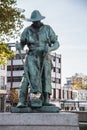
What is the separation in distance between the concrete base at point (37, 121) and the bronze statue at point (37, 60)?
68 centimetres

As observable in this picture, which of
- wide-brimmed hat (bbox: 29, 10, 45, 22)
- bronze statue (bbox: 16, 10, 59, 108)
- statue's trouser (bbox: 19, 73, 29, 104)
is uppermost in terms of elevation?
wide-brimmed hat (bbox: 29, 10, 45, 22)

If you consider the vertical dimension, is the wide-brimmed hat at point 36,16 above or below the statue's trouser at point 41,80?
above

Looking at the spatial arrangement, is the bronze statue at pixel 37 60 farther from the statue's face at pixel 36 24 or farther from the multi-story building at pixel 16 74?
the multi-story building at pixel 16 74

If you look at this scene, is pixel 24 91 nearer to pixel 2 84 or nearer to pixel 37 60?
pixel 37 60

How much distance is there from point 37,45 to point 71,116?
227 centimetres

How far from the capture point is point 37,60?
11141 mm

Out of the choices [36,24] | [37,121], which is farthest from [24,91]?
[36,24]

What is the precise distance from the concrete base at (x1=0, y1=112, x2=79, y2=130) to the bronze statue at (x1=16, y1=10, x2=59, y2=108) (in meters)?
0.68

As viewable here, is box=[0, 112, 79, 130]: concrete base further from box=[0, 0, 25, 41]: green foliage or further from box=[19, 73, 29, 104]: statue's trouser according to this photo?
box=[0, 0, 25, 41]: green foliage

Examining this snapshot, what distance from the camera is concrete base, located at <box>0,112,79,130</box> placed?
33.0 feet

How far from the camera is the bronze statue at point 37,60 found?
36.1 ft

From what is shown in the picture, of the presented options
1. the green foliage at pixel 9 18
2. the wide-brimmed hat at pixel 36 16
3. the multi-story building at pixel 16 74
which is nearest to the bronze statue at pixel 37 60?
the wide-brimmed hat at pixel 36 16

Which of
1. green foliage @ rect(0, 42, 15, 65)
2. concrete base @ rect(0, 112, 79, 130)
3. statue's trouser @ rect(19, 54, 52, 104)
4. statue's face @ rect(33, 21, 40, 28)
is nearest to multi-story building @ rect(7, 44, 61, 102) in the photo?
green foliage @ rect(0, 42, 15, 65)

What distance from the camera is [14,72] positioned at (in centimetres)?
9756
